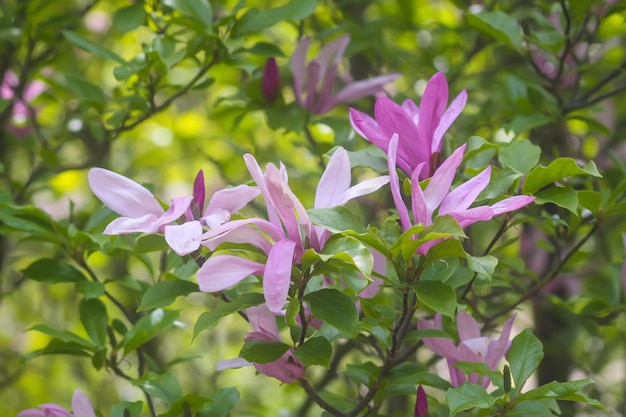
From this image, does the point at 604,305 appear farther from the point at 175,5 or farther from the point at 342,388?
the point at 342,388

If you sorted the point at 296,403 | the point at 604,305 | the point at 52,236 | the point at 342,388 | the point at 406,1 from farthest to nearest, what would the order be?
the point at 296,403 → the point at 342,388 → the point at 406,1 → the point at 604,305 → the point at 52,236

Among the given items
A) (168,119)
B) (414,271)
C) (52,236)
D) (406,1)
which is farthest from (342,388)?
(414,271)

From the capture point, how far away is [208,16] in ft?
3.65

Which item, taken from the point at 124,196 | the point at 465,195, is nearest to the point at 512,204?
the point at 465,195

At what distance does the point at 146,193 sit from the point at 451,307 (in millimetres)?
300

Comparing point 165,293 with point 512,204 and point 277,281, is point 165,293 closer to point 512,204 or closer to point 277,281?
point 277,281

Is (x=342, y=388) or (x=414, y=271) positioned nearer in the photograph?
(x=414, y=271)

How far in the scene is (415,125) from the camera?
2.57 feet

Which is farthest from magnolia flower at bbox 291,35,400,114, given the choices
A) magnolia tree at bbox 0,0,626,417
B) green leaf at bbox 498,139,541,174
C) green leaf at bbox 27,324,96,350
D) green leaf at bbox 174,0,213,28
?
green leaf at bbox 27,324,96,350

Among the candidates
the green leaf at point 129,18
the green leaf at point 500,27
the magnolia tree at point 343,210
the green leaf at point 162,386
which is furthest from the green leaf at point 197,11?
the green leaf at point 162,386

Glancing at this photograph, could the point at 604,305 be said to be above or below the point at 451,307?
below

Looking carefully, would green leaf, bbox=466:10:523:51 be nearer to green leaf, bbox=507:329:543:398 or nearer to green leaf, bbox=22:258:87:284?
green leaf, bbox=507:329:543:398

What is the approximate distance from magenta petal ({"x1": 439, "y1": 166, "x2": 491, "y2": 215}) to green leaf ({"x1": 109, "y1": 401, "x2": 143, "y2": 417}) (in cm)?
42

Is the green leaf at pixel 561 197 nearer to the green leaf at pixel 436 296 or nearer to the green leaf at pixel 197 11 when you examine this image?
the green leaf at pixel 436 296
